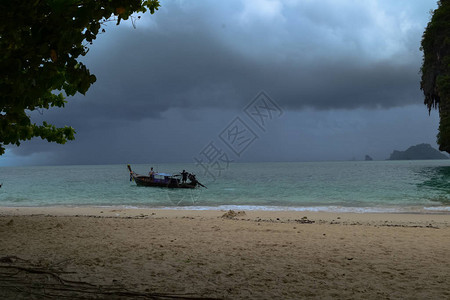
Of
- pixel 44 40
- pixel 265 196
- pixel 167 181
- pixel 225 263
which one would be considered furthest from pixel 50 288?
pixel 167 181

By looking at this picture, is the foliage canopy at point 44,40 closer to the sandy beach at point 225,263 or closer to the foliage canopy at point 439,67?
the sandy beach at point 225,263

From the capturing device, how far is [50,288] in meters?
4.43

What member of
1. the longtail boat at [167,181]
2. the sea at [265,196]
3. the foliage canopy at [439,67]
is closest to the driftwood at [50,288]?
the sea at [265,196]

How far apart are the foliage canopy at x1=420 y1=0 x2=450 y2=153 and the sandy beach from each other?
4146 cm

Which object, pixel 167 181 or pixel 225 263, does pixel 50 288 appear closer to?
pixel 225 263

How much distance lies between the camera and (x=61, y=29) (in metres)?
2.87

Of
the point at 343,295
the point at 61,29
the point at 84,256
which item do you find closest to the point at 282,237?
the point at 343,295

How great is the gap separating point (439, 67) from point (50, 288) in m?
55.4

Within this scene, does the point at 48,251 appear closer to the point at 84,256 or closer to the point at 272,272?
the point at 84,256

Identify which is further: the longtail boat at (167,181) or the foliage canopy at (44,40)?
the longtail boat at (167,181)

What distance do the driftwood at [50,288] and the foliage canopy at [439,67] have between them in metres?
49.0

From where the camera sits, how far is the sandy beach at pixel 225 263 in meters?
4.41

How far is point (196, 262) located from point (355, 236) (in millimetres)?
5065

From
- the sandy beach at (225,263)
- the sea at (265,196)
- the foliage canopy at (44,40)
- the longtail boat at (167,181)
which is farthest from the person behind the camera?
the longtail boat at (167,181)
